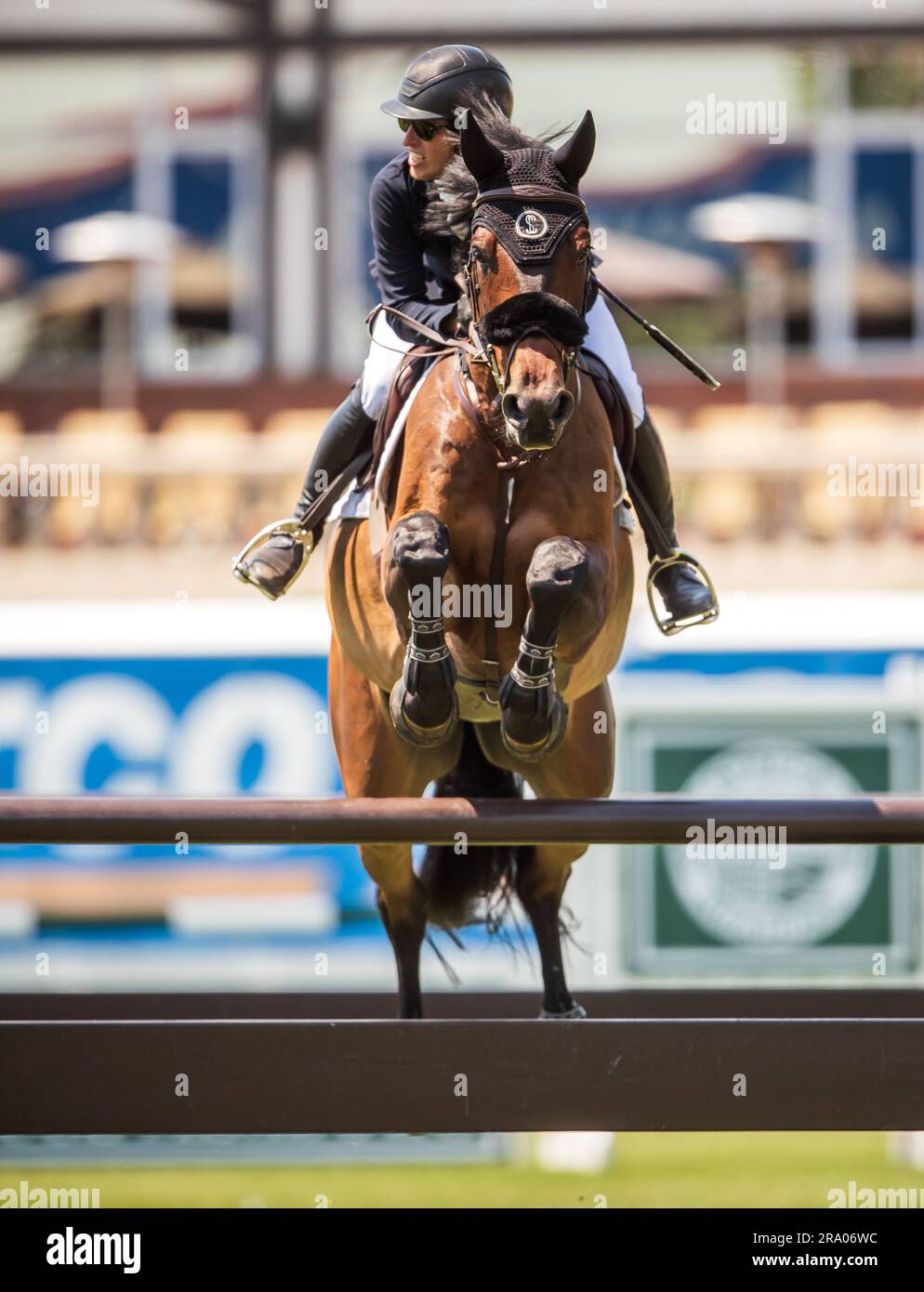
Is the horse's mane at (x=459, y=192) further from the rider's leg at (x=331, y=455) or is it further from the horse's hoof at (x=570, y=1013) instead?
the horse's hoof at (x=570, y=1013)

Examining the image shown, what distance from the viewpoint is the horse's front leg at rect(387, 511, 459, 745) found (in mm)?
3793

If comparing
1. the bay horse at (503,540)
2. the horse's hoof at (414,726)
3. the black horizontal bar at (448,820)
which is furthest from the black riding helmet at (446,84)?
the black horizontal bar at (448,820)

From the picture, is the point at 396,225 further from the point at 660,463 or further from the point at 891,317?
the point at 891,317

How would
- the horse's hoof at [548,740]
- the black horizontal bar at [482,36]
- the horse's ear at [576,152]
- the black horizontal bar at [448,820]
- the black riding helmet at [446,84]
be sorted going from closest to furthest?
the black horizontal bar at [448,820] < the horse's ear at [576,152] < the horse's hoof at [548,740] < the black riding helmet at [446,84] < the black horizontal bar at [482,36]

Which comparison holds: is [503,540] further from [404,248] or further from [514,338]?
[404,248]

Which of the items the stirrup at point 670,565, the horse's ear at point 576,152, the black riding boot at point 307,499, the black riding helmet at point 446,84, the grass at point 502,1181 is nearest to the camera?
the horse's ear at point 576,152

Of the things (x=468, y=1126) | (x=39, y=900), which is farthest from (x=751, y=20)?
(x=468, y=1126)

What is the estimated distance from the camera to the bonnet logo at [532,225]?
12.2ft

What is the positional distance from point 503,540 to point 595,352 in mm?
686

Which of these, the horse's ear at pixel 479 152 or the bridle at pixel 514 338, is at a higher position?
the horse's ear at pixel 479 152

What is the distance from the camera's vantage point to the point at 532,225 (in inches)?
146

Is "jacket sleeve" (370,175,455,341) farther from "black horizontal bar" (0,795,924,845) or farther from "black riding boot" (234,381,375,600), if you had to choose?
"black horizontal bar" (0,795,924,845)

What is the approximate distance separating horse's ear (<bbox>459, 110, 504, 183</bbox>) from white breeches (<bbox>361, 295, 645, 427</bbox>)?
61 centimetres

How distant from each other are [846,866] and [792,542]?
2366 mm
